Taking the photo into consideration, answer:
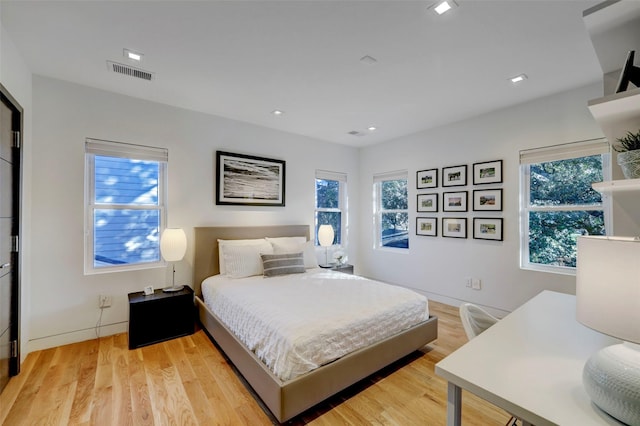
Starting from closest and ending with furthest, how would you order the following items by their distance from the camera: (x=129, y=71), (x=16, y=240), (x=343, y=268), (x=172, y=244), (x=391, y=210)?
(x=16, y=240) → (x=129, y=71) → (x=172, y=244) → (x=343, y=268) → (x=391, y=210)

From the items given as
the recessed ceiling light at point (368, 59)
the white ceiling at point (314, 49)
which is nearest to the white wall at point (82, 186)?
the white ceiling at point (314, 49)

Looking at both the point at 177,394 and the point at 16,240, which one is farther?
the point at 16,240

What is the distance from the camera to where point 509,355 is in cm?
109

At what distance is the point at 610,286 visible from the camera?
0.76 meters

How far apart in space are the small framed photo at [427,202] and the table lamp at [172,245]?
3.33 metres

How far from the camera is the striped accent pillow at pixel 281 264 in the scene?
3312 millimetres

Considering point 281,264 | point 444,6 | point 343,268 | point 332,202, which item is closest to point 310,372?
point 281,264

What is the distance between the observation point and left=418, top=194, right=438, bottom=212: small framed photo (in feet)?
13.4

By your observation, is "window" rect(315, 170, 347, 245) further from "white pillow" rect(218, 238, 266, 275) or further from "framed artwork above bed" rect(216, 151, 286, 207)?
"white pillow" rect(218, 238, 266, 275)

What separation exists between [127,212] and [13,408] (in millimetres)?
1836

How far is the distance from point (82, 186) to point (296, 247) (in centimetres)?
243

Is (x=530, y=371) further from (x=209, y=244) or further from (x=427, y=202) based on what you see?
(x=427, y=202)

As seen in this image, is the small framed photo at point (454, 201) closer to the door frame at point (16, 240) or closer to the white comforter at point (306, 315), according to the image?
the white comforter at point (306, 315)

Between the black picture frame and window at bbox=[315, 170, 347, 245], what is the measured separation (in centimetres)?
138
